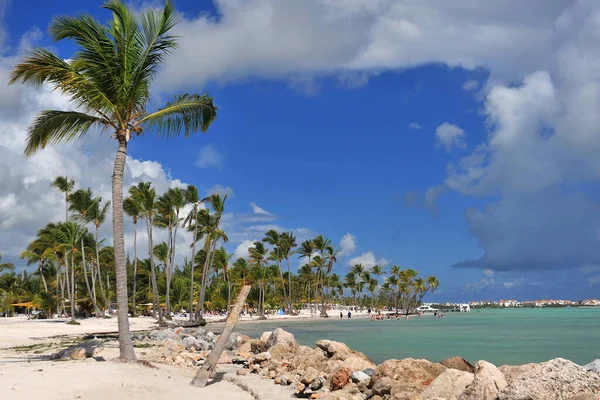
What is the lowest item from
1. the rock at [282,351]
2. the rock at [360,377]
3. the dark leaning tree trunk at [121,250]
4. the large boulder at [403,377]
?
the rock at [282,351]

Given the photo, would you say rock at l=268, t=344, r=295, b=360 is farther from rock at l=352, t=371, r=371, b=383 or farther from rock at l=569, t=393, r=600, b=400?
rock at l=569, t=393, r=600, b=400

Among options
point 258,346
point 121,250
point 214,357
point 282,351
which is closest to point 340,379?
point 214,357

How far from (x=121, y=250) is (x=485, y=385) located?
996cm

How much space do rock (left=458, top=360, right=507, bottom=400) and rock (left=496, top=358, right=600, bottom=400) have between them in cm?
63

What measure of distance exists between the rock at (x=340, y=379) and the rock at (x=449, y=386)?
8.69ft

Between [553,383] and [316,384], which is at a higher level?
[553,383]

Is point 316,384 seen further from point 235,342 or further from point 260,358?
point 235,342

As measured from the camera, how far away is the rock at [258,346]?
21.6 meters

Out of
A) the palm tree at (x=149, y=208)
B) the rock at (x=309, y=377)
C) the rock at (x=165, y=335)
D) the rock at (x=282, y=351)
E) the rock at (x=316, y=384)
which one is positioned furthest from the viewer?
the palm tree at (x=149, y=208)

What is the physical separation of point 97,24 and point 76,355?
926 centimetres

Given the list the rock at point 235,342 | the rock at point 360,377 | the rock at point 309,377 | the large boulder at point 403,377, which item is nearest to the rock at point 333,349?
the rock at point 309,377

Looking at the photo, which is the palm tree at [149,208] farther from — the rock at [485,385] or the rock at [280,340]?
the rock at [485,385]

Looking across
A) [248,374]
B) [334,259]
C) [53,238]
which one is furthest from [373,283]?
[248,374]

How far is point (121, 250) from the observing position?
1447 cm
